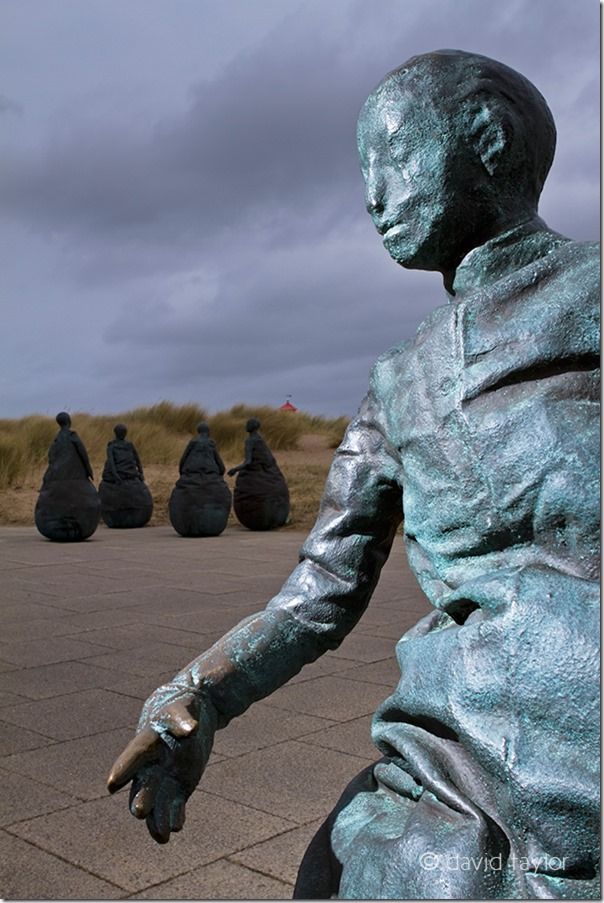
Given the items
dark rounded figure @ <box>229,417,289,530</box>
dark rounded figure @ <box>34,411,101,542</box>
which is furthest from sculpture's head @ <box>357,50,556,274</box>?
dark rounded figure @ <box>229,417,289,530</box>

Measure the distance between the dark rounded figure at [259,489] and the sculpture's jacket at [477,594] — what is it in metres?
12.6

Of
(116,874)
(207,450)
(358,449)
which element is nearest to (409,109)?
(358,449)

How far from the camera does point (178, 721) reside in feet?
6.14

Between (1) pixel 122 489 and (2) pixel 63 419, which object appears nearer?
(2) pixel 63 419

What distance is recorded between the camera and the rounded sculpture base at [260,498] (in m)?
14.8

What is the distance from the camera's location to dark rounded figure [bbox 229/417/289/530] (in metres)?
14.8

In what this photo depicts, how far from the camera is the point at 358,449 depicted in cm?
207

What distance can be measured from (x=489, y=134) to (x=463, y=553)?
0.70 m

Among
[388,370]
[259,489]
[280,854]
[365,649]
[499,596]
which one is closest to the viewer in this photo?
[499,596]

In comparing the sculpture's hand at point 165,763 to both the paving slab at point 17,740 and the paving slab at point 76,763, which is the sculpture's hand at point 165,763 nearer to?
the paving slab at point 76,763

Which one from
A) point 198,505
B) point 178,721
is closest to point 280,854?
point 178,721

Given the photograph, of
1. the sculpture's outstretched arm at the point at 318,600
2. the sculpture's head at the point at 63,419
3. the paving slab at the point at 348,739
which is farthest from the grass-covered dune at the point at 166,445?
the sculpture's outstretched arm at the point at 318,600

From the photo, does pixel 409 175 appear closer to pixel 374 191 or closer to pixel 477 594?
pixel 374 191

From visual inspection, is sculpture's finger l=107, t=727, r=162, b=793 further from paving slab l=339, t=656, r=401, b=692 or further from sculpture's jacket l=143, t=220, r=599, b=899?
paving slab l=339, t=656, r=401, b=692
